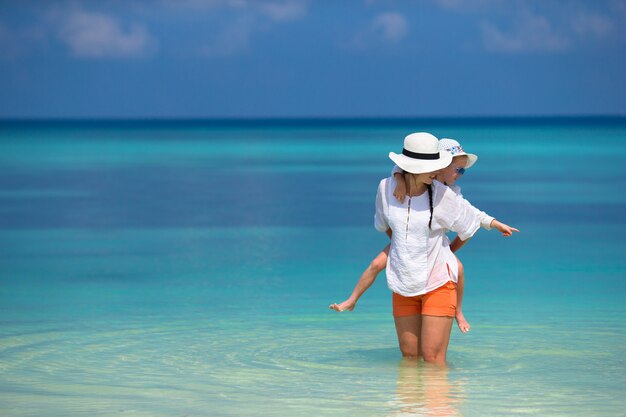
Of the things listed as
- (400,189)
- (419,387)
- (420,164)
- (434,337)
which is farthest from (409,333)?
(420,164)

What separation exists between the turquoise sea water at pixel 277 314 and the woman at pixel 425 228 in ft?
1.35

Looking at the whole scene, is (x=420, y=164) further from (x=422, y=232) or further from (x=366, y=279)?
(x=366, y=279)

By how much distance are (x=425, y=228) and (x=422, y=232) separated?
24 millimetres

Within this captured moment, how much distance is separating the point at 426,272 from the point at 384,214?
34cm

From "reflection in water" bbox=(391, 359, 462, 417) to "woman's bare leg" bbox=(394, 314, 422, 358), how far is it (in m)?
0.07

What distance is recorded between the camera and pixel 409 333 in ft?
20.3

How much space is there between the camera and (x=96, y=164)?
1313 inches

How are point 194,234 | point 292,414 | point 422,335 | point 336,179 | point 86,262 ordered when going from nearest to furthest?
point 292,414 → point 422,335 → point 86,262 → point 194,234 → point 336,179

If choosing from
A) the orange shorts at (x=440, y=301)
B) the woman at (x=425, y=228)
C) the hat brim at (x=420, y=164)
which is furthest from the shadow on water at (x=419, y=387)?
the hat brim at (x=420, y=164)

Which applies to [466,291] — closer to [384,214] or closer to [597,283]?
[597,283]

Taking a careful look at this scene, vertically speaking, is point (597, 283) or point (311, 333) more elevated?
point (597, 283)

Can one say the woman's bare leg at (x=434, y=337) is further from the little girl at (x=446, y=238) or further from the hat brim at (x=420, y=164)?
the hat brim at (x=420, y=164)

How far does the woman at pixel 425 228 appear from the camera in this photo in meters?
5.77

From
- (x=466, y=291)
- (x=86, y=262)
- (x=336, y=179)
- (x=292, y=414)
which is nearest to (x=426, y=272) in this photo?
(x=292, y=414)
